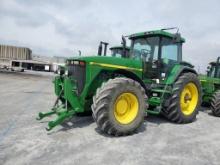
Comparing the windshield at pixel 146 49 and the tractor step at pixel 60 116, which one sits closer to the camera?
the tractor step at pixel 60 116

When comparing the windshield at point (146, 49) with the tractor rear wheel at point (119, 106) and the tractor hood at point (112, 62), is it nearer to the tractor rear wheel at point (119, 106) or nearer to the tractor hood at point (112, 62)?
the tractor hood at point (112, 62)

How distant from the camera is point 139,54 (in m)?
8.58

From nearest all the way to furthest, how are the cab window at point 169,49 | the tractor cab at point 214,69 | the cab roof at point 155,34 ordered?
the cab roof at point 155,34, the cab window at point 169,49, the tractor cab at point 214,69

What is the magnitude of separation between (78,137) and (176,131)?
263 cm

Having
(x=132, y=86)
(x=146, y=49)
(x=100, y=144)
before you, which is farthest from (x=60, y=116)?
(x=146, y=49)

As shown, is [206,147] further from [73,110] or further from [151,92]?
[73,110]

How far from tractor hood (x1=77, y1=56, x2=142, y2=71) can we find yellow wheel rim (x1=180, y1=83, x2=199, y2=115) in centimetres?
179

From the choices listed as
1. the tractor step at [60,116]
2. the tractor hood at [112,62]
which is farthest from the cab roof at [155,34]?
the tractor step at [60,116]

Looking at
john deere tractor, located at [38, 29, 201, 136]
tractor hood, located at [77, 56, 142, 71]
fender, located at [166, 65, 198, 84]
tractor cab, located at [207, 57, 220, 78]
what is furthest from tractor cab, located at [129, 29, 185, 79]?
tractor cab, located at [207, 57, 220, 78]

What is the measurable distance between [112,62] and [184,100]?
2863 mm

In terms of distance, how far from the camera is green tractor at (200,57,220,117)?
10.1 meters

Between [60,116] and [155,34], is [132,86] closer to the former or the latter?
[60,116]

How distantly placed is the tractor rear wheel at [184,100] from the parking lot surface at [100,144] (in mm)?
283

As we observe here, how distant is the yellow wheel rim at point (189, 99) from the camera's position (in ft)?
28.2
